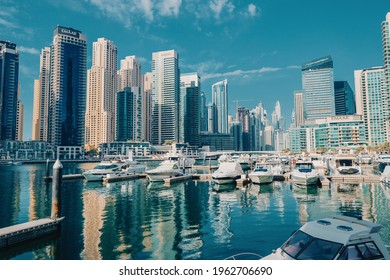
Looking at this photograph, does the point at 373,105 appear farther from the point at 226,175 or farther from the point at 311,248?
the point at 311,248

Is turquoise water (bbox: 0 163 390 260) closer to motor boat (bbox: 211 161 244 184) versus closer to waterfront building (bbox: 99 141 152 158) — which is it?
motor boat (bbox: 211 161 244 184)

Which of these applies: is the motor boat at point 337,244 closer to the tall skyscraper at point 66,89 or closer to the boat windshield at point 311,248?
the boat windshield at point 311,248

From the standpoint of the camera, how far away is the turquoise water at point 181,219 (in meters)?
12.8

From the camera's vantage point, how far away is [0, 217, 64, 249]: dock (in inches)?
514

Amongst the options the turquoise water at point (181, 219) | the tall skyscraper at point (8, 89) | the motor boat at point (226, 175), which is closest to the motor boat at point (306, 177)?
the turquoise water at point (181, 219)

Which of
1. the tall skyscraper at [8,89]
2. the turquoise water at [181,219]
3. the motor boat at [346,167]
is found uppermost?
the tall skyscraper at [8,89]

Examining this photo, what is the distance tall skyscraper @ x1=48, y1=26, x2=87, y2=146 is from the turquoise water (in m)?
153

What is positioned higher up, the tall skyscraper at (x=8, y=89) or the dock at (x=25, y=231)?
the tall skyscraper at (x=8, y=89)

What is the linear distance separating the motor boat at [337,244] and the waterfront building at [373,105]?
162 m

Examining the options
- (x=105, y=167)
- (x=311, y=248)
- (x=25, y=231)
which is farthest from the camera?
(x=105, y=167)

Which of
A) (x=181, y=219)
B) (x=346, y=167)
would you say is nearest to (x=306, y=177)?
(x=346, y=167)

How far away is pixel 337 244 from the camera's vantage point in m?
7.04

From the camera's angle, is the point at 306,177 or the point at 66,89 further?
the point at 66,89

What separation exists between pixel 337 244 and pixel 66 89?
18696 cm
